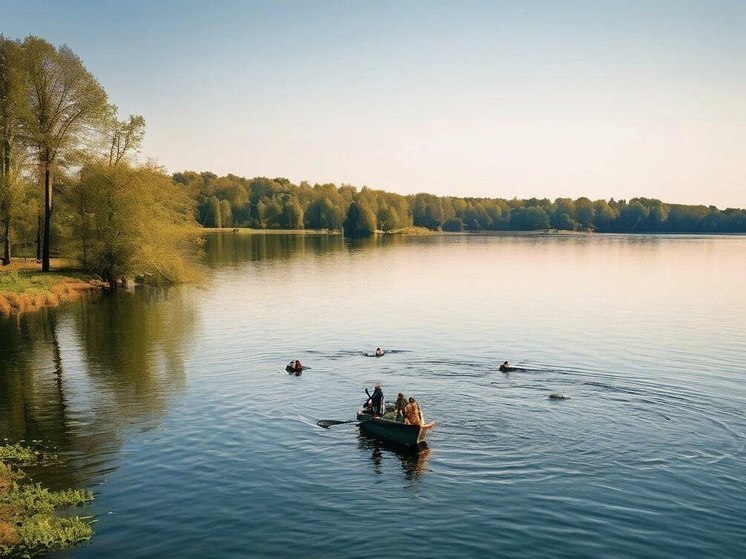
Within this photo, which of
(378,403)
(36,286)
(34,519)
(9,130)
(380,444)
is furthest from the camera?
(9,130)

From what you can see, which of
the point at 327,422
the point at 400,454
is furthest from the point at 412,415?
the point at 327,422

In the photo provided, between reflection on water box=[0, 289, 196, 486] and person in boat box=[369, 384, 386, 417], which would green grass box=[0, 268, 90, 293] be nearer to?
reflection on water box=[0, 289, 196, 486]

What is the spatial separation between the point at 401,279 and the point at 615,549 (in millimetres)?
80387

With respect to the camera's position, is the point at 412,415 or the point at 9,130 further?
the point at 9,130

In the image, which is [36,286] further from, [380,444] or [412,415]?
[412,415]

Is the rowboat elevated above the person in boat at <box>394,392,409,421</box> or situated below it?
below

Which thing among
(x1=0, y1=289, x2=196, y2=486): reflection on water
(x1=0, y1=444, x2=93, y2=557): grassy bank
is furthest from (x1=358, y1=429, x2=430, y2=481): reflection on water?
(x1=0, y1=444, x2=93, y2=557): grassy bank

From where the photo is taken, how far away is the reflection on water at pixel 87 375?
2977 centimetres

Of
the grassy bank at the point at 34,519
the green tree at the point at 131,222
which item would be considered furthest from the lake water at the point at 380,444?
the green tree at the point at 131,222

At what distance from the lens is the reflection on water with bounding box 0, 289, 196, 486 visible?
97.7ft

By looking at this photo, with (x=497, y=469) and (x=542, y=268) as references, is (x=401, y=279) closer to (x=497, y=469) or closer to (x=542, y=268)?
(x=542, y=268)

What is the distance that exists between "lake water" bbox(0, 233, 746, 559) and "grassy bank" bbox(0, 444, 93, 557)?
75 cm

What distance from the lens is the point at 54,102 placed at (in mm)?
73312

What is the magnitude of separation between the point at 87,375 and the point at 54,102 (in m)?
44.4
